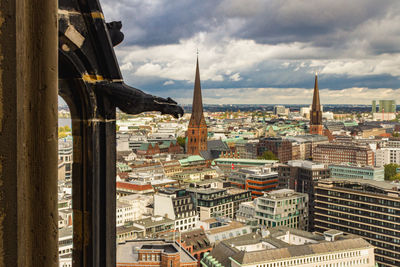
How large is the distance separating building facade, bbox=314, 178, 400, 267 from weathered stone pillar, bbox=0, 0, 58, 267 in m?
42.7

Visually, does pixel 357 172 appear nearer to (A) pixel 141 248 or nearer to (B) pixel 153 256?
(A) pixel 141 248

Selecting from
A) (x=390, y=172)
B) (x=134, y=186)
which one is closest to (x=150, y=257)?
(x=134, y=186)

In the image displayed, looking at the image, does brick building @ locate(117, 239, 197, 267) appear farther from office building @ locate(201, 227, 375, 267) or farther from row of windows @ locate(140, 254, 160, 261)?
office building @ locate(201, 227, 375, 267)

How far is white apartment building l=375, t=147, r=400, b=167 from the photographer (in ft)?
310

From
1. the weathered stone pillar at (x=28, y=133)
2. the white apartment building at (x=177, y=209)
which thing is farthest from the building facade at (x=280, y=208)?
the weathered stone pillar at (x=28, y=133)

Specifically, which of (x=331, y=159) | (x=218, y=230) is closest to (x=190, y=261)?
(x=218, y=230)

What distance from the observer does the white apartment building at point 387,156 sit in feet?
310

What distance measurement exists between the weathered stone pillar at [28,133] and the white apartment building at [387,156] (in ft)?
326

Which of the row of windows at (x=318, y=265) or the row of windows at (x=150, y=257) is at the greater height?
the row of windows at (x=150, y=257)

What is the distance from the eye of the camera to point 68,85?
276cm

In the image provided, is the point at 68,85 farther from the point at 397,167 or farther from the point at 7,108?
the point at 397,167

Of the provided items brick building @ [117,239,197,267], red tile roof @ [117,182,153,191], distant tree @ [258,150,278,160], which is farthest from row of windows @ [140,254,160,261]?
distant tree @ [258,150,278,160]

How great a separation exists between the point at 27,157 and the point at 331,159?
9608cm

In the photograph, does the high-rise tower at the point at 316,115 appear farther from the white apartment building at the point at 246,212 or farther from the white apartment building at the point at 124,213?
the white apartment building at the point at 124,213
